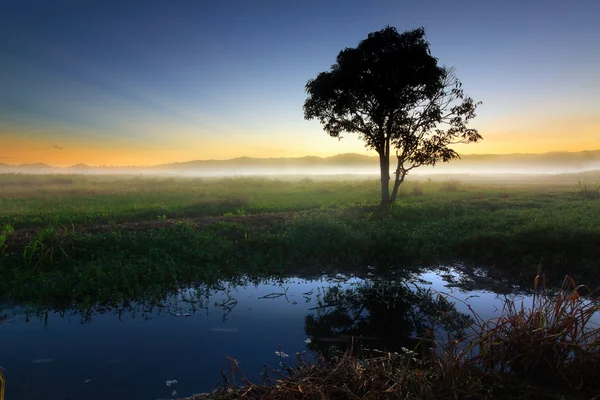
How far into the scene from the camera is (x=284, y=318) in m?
8.22

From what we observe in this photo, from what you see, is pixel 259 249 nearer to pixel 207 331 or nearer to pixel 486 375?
pixel 207 331

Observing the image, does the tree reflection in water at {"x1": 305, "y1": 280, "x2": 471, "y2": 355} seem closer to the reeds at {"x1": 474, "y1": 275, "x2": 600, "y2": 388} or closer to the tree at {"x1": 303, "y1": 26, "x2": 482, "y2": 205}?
the reeds at {"x1": 474, "y1": 275, "x2": 600, "y2": 388}

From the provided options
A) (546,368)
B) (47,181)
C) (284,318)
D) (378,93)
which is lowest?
(284,318)

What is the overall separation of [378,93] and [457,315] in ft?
54.5

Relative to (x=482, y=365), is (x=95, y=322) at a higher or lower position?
lower

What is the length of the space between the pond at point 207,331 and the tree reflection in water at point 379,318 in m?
0.03

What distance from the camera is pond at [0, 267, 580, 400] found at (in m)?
5.72

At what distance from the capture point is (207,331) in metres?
7.45

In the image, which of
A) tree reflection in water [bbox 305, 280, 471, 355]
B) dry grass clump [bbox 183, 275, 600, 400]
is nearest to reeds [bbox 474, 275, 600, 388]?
dry grass clump [bbox 183, 275, 600, 400]

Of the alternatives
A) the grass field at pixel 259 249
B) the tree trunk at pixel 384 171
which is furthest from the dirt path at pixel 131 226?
the tree trunk at pixel 384 171

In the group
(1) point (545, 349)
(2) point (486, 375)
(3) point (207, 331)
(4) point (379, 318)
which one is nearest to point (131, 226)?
(3) point (207, 331)

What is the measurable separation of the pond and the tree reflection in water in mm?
25

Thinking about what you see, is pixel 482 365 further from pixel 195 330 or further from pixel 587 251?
pixel 587 251

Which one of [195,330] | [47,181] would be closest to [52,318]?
[195,330]
